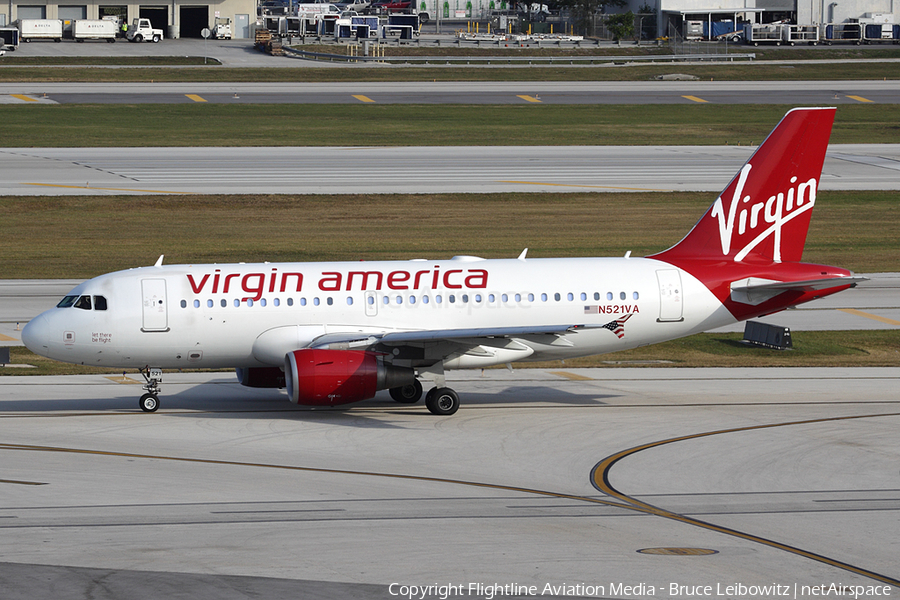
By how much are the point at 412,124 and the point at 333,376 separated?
6979 centimetres

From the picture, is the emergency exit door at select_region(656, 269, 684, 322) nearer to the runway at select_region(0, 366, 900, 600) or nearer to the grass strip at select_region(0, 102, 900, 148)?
the runway at select_region(0, 366, 900, 600)

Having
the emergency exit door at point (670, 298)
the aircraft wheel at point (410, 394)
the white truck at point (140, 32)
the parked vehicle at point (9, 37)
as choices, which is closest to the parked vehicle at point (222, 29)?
the white truck at point (140, 32)

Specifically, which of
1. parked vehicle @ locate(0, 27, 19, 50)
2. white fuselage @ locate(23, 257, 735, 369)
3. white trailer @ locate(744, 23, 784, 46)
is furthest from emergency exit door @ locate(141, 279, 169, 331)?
white trailer @ locate(744, 23, 784, 46)

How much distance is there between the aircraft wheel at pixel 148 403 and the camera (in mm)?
30172

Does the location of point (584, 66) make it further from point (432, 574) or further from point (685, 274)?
point (432, 574)

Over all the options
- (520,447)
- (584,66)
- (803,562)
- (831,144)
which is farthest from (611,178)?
(584,66)

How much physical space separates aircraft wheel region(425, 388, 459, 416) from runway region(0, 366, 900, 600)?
1.22 ft

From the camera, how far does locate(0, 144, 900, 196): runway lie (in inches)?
2749

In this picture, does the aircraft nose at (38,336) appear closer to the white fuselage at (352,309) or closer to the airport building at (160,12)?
the white fuselage at (352,309)

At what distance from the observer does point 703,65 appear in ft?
441

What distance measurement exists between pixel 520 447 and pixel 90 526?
10676 mm

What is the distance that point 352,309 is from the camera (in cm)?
3050

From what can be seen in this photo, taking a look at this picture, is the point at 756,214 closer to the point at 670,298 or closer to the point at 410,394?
the point at 670,298

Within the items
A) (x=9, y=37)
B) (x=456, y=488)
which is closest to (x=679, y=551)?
(x=456, y=488)
